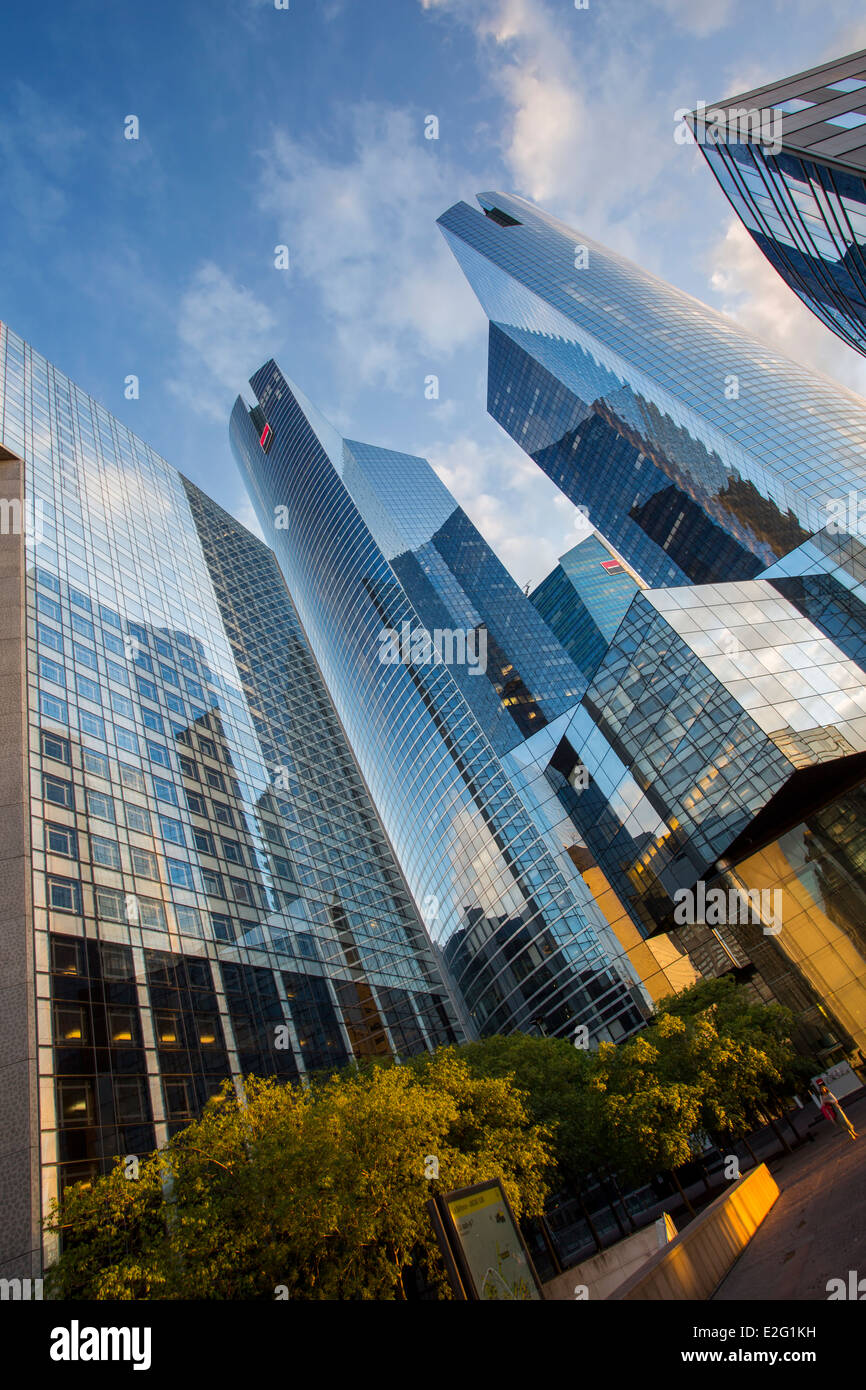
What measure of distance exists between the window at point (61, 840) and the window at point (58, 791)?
1.52 m

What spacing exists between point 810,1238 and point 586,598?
153 m

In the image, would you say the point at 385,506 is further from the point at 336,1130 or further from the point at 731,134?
the point at 336,1130

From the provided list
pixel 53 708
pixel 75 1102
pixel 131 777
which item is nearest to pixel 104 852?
pixel 131 777

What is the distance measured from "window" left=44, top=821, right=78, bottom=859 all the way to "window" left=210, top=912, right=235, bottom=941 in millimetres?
11979

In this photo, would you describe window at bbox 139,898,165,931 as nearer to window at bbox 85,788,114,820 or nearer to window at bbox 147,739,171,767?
window at bbox 85,788,114,820

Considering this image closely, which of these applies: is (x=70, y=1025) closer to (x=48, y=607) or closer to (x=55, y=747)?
(x=55, y=747)

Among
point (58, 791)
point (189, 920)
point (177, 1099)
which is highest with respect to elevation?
point (58, 791)

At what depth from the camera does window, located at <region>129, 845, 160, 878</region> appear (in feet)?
131

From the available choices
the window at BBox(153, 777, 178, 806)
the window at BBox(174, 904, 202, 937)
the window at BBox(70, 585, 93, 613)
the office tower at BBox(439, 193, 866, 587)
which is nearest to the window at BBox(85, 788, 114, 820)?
the window at BBox(153, 777, 178, 806)

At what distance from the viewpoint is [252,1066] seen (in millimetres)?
40594

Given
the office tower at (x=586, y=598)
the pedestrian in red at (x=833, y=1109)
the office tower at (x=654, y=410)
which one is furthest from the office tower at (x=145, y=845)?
the office tower at (x=586, y=598)

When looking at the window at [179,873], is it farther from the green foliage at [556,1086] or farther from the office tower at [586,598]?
the office tower at [586,598]

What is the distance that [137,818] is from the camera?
4253 cm
